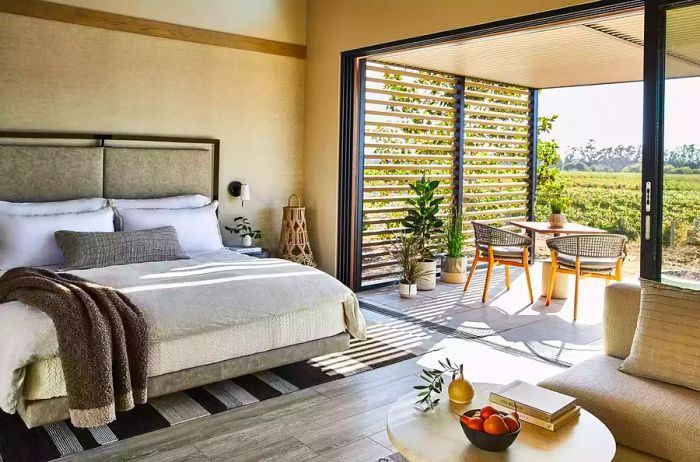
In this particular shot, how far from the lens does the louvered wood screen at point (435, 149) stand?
6363 mm

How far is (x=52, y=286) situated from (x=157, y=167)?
7.66 ft

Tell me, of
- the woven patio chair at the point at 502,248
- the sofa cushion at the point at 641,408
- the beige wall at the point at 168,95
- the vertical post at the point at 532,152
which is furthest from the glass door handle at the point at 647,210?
the vertical post at the point at 532,152

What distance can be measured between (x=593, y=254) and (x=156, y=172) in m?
3.76

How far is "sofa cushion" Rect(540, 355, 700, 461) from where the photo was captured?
2215mm

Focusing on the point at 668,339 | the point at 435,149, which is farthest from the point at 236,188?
the point at 668,339

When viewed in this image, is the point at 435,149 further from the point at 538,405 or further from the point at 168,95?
the point at 538,405

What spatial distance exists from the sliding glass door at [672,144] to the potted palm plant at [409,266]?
2533mm

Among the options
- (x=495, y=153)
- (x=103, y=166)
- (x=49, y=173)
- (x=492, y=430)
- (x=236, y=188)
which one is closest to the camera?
(x=492, y=430)

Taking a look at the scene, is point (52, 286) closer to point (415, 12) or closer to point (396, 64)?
point (415, 12)

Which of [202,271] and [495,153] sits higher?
[495,153]

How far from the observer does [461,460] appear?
1891mm

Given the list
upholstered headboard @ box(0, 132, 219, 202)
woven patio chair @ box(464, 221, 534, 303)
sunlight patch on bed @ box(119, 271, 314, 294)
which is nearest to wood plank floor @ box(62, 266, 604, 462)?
woven patio chair @ box(464, 221, 534, 303)

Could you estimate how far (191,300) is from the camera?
3314 millimetres

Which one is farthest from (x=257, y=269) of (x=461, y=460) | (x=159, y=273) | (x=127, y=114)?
(x=461, y=460)
